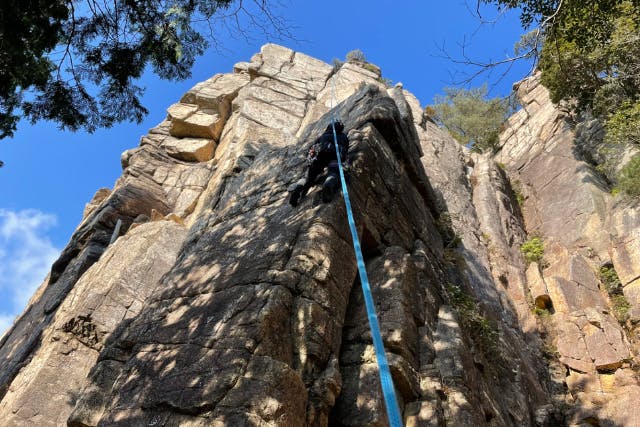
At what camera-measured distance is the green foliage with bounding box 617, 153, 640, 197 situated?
1290cm

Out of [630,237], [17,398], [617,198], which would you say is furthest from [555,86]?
[17,398]

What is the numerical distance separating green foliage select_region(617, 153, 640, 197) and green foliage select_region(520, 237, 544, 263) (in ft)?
9.48

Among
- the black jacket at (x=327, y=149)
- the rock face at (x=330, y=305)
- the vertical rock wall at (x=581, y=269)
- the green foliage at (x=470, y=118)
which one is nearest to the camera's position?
the rock face at (x=330, y=305)

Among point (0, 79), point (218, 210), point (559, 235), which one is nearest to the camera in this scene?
point (0, 79)

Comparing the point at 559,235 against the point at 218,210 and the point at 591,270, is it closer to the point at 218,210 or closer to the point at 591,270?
the point at 591,270

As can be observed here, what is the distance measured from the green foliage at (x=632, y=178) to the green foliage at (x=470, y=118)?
11.7m

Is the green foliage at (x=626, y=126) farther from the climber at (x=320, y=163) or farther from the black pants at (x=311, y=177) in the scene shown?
the black pants at (x=311, y=177)

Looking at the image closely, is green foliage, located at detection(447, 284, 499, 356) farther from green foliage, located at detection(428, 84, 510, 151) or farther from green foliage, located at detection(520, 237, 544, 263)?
green foliage, located at detection(428, 84, 510, 151)

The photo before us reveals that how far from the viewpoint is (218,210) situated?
27.8 feet

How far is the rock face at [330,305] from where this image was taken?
4.43 m

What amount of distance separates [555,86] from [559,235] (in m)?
6.78

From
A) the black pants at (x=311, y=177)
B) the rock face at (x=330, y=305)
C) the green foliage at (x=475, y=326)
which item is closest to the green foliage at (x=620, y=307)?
the rock face at (x=330, y=305)

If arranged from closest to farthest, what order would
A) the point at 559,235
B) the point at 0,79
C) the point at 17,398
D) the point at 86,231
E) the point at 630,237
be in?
the point at 0,79, the point at 17,398, the point at 630,237, the point at 86,231, the point at 559,235

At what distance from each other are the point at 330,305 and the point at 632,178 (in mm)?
11947
